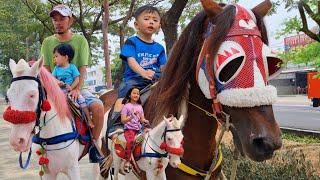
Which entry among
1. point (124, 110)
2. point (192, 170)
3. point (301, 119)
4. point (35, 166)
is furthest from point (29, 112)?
point (301, 119)

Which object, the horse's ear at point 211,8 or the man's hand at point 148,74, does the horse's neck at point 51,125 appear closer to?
the man's hand at point 148,74

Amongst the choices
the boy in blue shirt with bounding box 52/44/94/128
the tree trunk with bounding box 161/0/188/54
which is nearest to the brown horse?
the boy in blue shirt with bounding box 52/44/94/128

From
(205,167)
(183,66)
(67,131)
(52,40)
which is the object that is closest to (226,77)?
(183,66)

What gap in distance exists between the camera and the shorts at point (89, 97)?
4346mm

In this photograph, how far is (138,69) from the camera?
3.57m

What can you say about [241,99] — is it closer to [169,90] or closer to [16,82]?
[169,90]

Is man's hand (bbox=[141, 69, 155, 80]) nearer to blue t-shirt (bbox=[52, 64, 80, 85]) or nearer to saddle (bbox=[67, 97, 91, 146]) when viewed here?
saddle (bbox=[67, 97, 91, 146])

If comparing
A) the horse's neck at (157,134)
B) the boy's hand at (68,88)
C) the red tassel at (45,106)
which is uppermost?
the boy's hand at (68,88)

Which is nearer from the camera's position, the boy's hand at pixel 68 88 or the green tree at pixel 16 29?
the boy's hand at pixel 68 88

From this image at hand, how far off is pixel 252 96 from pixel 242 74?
15cm

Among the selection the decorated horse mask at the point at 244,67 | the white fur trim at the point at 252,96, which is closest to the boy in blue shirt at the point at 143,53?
the decorated horse mask at the point at 244,67

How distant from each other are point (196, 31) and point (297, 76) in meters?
50.9

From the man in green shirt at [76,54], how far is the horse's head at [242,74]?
1.85 m

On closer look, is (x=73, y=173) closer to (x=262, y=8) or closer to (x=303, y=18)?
(x=262, y=8)
